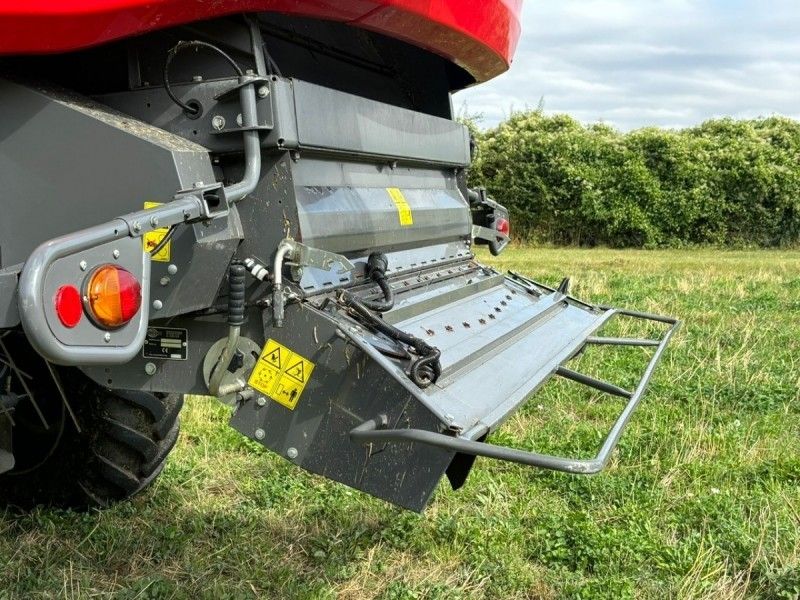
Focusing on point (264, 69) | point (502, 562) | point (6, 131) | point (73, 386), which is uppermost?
point (264, 69)

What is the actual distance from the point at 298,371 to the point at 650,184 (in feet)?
54.5

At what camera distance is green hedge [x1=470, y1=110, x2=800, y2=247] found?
1717 cm

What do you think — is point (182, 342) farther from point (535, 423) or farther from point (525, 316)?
point (535, 423)

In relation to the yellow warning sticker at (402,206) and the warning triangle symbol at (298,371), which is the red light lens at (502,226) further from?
the warning triangle symbol at (298,371)

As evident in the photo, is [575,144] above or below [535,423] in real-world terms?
above

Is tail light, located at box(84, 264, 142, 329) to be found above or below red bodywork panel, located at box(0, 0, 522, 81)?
below

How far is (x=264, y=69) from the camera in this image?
2.02m

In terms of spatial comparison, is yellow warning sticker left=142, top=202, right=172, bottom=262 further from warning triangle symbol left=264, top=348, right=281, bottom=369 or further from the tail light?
warning triangle symbol left=264, top=348, right=281, bottom=369

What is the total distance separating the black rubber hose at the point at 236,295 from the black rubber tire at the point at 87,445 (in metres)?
0.91

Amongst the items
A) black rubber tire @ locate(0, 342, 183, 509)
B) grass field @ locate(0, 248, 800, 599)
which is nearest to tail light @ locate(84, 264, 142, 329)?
black rubber tire @ locate(0, 342, 183, 509)

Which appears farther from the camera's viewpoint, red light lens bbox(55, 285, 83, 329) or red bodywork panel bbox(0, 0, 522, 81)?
red bodywork panel bbox(0, 0, 522, 81)

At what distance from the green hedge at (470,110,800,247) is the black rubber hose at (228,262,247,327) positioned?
1598cm

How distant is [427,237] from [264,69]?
1042mm

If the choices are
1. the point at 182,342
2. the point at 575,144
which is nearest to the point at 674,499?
the point at 182,342
